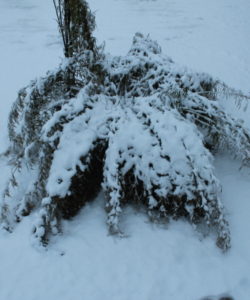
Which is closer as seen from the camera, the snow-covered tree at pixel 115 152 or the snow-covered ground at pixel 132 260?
the snow-covered ground at pixel 132 260

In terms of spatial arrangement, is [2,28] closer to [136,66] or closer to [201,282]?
[136,66]

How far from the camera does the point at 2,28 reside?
541 cm

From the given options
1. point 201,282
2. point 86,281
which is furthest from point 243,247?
point 86,281

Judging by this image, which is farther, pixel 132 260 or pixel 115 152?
pixel 115 152

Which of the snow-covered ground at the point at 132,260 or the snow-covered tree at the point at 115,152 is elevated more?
the snow-covered tree at the point at 115,152

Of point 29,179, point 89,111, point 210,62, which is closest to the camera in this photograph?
point 89,111

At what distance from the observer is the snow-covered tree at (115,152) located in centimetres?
172

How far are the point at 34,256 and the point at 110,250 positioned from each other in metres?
0.44

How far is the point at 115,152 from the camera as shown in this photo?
5.81ft

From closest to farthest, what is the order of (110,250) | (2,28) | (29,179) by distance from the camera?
1. (110,250)
2. (29,179)
3. (2,28)

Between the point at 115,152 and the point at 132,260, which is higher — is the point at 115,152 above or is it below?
above

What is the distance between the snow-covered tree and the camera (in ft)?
5.65

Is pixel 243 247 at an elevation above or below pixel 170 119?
below

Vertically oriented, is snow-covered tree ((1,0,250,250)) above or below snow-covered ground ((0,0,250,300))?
above
